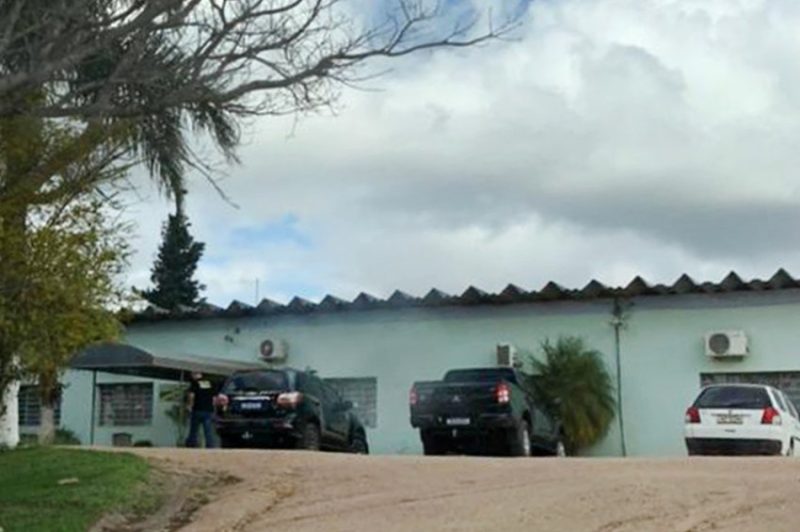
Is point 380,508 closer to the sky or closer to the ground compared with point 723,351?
closer to the ground

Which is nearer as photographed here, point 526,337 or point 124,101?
point 124,101

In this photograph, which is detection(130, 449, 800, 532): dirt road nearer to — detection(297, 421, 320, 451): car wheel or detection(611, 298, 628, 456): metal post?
detection(297, 421, 320, 451): car wheel

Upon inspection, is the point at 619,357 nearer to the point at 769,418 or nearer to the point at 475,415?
the point at 475,415

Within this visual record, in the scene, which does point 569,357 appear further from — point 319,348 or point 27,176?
point 27,176

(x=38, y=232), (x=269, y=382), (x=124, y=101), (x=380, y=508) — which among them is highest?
(x=124, y=101)

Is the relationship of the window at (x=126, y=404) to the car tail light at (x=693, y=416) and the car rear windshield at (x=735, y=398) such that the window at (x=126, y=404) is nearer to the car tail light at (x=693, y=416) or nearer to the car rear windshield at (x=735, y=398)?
the car tail light at (x=693, y=416)

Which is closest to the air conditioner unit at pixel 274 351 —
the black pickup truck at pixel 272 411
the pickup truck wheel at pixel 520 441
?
the black pickup truck at pixel 272 411

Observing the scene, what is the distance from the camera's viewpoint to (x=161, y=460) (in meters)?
17.0

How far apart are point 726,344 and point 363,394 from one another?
8.80 m

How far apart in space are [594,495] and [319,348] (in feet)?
63.9

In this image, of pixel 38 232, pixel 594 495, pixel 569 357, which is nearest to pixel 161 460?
pixel 38 232

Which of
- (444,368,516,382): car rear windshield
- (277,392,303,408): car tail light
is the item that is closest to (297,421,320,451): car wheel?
(277,392,303,408): car tail light

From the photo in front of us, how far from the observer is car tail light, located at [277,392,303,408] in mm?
21797

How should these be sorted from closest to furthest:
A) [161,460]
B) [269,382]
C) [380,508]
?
[380,508], [161,460], [269,382]
